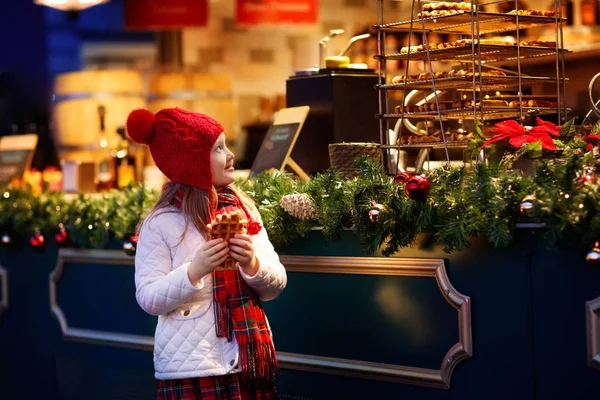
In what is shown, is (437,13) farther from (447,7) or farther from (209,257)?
(209,257)

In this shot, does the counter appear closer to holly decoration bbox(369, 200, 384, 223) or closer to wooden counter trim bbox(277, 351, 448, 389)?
wooden counter trim bbox(277, 351, 448, 389)

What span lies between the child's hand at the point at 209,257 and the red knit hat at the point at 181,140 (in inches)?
9.9

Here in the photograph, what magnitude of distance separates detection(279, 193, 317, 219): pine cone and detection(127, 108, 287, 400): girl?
16.7 inches

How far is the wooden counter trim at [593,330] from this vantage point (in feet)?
8.87

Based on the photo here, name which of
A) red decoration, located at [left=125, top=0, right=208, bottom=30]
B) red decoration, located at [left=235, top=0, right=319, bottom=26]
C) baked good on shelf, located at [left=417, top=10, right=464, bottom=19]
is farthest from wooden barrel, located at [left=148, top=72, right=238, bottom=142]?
baked good on shelf, located at [left=417, top=10, right=464, bottom=19]

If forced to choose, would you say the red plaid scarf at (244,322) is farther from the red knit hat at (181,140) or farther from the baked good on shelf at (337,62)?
the baked good on shelf at (337,62)

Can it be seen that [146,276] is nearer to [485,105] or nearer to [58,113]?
[485,105]

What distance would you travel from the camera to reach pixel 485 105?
3.38 meters

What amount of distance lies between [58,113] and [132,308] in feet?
9.20

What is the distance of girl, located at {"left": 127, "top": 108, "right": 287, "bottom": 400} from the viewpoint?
9.17 feet

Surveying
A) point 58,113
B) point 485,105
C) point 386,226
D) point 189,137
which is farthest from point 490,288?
point 58,113

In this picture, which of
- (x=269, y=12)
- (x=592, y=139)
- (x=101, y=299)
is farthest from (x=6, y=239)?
(x=269, y=12)

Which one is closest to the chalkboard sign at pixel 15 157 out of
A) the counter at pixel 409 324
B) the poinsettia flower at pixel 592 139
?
the counter at pixel 409 324

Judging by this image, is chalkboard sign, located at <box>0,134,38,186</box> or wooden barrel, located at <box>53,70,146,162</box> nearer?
chalkboard sign, located at <box>0,134,38,186</box>
